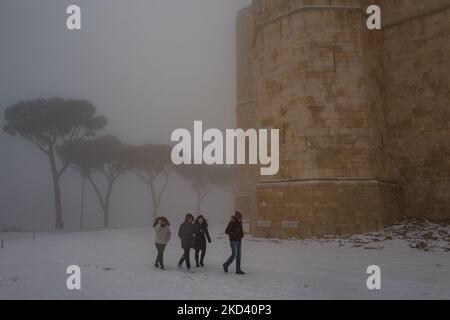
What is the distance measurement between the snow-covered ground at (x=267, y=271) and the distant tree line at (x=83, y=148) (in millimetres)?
23204

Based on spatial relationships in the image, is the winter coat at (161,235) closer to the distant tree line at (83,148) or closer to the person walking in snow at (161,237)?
the person walking in snow at (161,237)

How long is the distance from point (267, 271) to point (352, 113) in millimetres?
8497

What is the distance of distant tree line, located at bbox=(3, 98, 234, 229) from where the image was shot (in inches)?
1369

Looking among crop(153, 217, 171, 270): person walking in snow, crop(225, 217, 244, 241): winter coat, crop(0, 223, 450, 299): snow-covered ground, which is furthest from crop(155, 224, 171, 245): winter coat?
crop(225, 217, 244, 241): winter coat

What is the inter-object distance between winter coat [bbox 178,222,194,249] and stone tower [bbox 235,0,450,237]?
19.7 ft

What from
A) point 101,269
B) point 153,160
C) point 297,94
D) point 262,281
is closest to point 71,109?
point 153,160

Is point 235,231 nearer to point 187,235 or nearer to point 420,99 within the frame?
point 187,235

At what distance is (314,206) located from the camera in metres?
14.9

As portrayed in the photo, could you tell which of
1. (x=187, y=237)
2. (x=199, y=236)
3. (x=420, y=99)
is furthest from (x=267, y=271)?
(x=420, y=99)

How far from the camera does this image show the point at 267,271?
9664 mm

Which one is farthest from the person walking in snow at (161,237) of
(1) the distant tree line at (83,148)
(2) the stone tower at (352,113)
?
(1) the distant tree line at (83,148)

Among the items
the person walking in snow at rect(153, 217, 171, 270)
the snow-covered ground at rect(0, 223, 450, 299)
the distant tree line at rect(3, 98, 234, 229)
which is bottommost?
the snow-covered ground at rect(0, 223, 450, 299)

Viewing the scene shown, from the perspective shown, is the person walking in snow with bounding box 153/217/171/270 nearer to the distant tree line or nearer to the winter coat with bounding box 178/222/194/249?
the winter coat with bounding box 178/222/194/249

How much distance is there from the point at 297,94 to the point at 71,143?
2789cm
